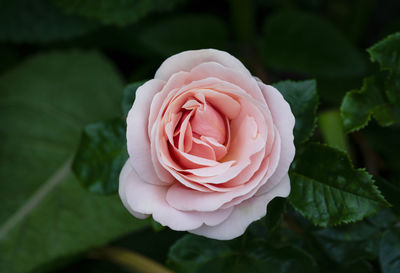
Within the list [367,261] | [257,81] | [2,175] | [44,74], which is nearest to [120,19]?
[44,74]

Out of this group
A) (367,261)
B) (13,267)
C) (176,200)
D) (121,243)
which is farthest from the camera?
(121,243)

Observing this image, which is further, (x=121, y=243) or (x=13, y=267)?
(x=121, y=243)

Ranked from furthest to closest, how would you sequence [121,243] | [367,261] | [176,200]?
[121,243], [367,261], [176,200]

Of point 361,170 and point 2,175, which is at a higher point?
point 361,170

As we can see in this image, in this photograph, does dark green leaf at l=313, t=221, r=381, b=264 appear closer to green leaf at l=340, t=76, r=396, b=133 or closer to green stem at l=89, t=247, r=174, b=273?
green leaf at l=340, t=76, r=396, b=133

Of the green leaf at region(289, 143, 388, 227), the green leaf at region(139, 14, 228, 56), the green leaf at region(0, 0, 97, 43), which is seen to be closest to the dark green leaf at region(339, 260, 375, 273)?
the green leaf at region(289, 143, 388, 227)

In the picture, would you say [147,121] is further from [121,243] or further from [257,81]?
[121,243]

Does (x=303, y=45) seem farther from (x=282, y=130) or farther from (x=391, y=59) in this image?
(x=282, y=130)

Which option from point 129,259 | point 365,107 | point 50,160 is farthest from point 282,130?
point 50,160

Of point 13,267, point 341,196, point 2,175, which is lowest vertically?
point 13,267
